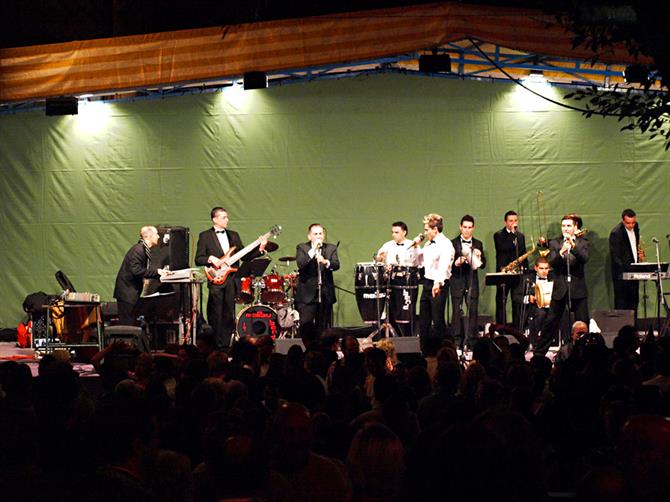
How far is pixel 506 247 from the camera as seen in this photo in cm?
1867

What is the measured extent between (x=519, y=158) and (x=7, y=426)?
16448mm

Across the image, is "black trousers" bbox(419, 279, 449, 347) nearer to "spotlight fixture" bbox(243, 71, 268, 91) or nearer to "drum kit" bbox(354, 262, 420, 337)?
"drum kit" bbox(354, 262, 420, 337)

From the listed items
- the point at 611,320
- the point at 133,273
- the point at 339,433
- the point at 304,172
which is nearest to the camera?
the point at 339,433

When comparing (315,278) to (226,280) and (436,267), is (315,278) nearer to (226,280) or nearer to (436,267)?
(226,280)

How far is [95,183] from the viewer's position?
19.8 meters

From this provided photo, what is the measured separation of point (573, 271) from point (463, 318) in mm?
2038

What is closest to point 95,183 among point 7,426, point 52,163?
point 52,163

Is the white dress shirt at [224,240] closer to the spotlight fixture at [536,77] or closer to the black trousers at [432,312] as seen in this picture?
the black trousers at [432,312]

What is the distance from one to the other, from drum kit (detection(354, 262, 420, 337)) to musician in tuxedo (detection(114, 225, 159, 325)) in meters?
3.30

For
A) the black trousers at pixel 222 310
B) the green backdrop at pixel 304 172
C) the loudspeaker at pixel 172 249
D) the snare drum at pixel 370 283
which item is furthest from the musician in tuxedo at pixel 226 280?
the green backdrop at pixel 304 172

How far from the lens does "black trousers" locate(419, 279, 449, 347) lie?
17.0m

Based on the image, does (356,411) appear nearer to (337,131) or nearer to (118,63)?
(118,63)

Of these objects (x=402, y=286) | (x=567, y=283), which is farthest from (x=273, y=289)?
(x=567, y=283)

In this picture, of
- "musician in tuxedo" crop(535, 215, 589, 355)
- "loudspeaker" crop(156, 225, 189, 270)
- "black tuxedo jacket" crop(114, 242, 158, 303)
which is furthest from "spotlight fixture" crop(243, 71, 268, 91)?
"musician in tuxedo" crop(535, 215, 589, 355)
